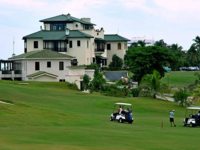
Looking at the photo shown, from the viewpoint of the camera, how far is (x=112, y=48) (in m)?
116

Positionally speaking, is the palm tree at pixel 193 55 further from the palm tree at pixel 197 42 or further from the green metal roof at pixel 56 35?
the green metal roof at pixel 56 35

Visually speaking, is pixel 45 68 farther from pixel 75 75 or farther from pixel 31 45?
pixel 31 45

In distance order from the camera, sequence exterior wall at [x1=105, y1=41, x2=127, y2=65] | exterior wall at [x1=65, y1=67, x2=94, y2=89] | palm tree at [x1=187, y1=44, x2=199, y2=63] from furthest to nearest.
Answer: palm tree at [x1=187, y1=44, x2=199, y2=63] → exterior wall at [x1=105, y1=41, x2=127, y2=65] → exterior wall at [x1=65, y1=67, x2=94, y2=89]

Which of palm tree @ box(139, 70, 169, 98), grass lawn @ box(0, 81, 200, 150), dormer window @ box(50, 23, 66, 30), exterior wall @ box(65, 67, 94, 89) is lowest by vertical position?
grass lawn @ box(0, 81, 200, 150)

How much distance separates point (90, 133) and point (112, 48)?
94.6 meters

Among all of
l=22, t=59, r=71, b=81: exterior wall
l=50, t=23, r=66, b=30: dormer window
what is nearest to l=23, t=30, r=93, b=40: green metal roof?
l=50, t=23, r=66, b=30: dormer window


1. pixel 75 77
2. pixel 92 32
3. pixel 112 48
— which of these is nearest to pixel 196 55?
pixel 112 48

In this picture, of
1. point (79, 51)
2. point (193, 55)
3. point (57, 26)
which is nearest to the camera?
point (79, 51)

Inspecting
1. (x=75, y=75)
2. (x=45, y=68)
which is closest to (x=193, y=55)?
(x=45, y=68)

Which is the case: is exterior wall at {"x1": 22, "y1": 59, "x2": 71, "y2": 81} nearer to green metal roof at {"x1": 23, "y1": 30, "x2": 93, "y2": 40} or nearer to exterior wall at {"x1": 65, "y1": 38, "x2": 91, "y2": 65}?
exterior wall at {"x1": 65, "y1": 38, "x2": 91, "y2": 65}

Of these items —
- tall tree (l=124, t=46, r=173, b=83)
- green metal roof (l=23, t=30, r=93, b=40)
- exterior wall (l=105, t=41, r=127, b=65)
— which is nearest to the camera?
tall tree (l=124, t=46, r=173, b=83)

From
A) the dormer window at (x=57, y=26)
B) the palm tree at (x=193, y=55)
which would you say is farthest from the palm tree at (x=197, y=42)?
the dormer window at (x=57, y=26)

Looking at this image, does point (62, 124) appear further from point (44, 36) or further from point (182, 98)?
point (44, 36)

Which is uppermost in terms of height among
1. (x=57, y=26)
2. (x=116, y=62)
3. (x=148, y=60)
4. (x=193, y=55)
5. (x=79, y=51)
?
(x=57, y=26)
